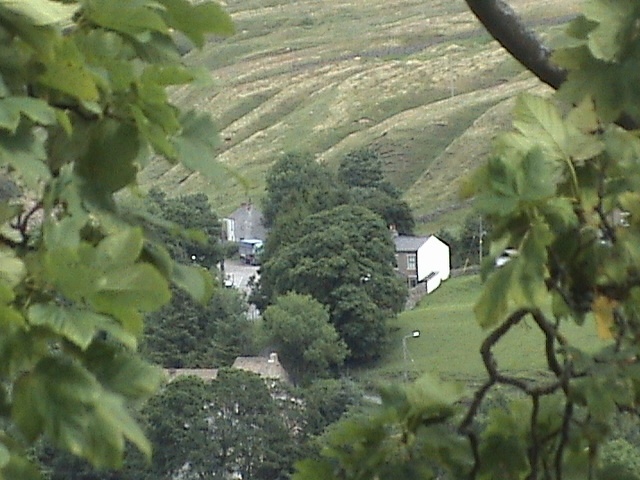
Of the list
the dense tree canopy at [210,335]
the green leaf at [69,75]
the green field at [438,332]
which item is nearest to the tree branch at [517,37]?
the green leaf at [69,75]

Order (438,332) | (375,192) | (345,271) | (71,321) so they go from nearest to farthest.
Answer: (71,321)
(438,332)
(345,271)
(375,192)

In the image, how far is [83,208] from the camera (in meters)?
0.53

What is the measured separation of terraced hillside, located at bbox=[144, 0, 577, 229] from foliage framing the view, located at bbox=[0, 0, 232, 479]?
18.0 ft

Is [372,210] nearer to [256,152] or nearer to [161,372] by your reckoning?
[256,152]

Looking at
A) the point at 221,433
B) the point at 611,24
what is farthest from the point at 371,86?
the point at 611,24

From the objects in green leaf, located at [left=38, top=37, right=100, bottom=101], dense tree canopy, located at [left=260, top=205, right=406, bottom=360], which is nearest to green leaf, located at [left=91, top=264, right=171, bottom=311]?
green leaf, located at [left=38, top=37, right=100, bottom=101]

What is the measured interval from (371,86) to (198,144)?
45.8 ft

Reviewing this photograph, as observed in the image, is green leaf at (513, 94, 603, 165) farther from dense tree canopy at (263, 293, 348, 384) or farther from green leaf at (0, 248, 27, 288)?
dense tree canopy at (263, 293, 348, 384)

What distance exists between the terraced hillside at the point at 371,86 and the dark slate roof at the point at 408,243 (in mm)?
232

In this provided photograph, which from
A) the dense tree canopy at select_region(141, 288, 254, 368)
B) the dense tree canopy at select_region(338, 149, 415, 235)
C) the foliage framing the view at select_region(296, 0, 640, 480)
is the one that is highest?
the foliage framing the view at select_region(296, 0, 640, 480)

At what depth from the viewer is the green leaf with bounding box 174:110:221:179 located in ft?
1.93

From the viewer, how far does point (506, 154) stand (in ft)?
2.21

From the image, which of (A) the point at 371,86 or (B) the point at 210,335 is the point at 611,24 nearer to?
(B) the point at 210,335

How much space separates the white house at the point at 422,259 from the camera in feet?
23.7
